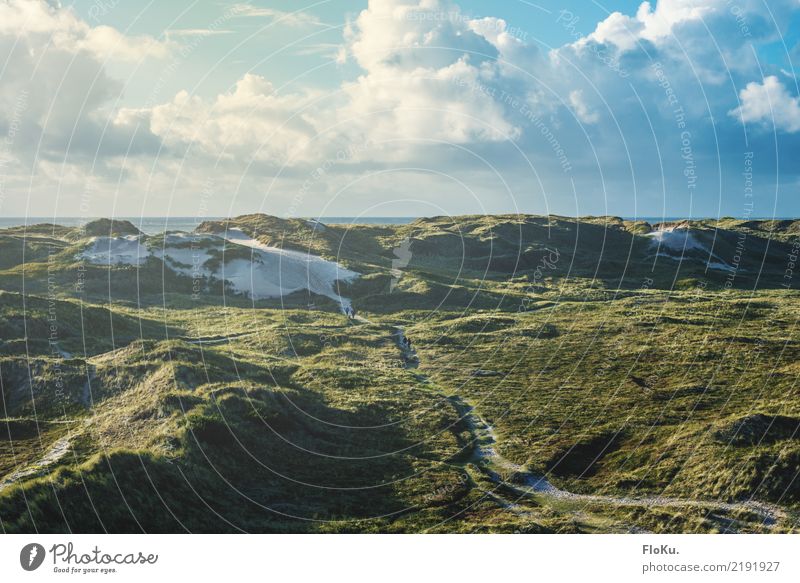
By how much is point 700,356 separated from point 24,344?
63006 millimetres

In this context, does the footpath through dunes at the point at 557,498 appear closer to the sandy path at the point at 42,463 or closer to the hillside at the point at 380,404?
the hillside at the point at 380,404

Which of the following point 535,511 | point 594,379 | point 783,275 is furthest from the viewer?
point 783,275

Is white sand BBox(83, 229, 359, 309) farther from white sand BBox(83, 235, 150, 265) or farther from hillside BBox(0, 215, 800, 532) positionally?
hillside BBox(0, 215, 800, 532)

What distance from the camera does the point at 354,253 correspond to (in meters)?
136

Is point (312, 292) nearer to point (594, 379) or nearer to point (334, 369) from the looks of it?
point (334, 369)

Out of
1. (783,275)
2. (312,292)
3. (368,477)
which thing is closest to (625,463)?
(368,477)

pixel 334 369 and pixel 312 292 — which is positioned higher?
pixel 312 292

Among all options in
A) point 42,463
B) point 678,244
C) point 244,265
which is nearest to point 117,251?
point 244,265

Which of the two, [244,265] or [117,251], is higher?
[117,251]
